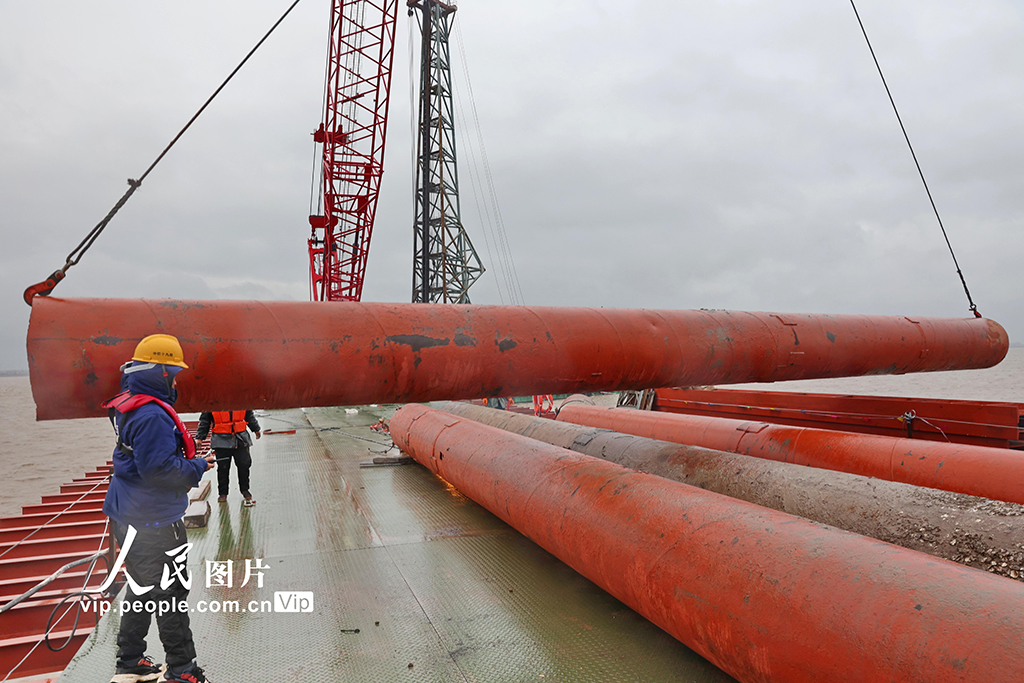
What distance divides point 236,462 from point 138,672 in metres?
2.70

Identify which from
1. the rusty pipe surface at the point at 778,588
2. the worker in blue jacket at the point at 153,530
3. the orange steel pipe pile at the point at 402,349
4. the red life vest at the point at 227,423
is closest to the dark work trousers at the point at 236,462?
the red life vest at the point at 227,423

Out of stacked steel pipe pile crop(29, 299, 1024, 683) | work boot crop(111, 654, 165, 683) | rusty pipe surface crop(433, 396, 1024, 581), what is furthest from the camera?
work boot crop(111, 654, 165, 683)

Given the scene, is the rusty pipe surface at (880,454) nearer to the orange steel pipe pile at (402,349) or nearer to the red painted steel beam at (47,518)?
the orange steel pipe pile at (402,349)

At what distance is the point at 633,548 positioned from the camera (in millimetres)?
2184

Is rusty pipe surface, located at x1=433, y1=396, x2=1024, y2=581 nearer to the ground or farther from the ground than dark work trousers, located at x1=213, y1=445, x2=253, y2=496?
farther from the ground

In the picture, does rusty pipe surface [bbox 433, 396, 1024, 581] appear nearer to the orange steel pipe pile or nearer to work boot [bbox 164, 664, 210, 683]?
the orange steel pipe pile

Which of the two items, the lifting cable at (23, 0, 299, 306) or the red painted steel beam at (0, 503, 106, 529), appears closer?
the lifting cable at (23, 0, 299, 306)

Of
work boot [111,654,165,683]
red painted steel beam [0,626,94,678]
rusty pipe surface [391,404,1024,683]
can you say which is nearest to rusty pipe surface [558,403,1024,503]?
rusty pipe surface [391,404,1024,683]

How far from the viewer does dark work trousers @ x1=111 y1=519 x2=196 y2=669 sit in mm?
2068

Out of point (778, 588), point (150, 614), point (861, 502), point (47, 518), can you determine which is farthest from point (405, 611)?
point (47, 518)

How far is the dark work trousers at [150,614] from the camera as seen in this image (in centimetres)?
207

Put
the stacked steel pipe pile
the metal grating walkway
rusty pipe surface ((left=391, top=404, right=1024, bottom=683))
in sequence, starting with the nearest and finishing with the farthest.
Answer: rusty pipe surface ((left=391, top=404, right=1024, bottom=683))
the stacked steel pipe pile
the metal grating walkway

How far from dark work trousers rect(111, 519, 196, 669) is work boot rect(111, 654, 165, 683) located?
0.02 meters

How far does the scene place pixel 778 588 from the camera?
1.67 meters
